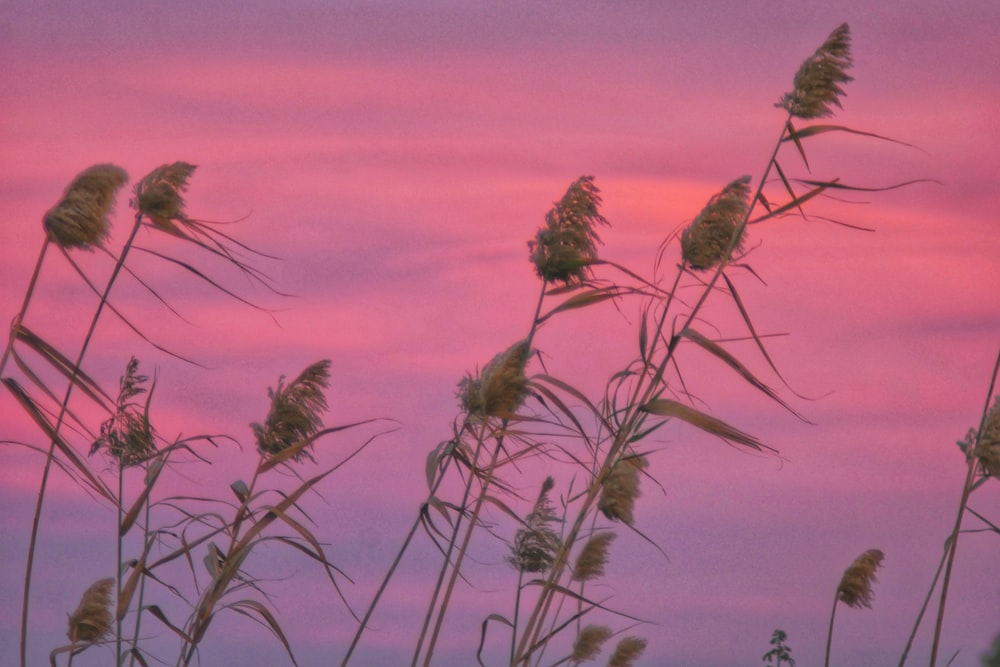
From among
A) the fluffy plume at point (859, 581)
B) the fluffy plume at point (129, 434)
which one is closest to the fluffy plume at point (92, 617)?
the fluffy plume at point (129, 434)

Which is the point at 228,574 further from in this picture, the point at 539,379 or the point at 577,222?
the point at 577,222

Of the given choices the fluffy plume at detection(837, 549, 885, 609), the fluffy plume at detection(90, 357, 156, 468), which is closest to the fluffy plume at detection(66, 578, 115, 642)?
the fluffy plume at detection(90, 357, 156, 468)

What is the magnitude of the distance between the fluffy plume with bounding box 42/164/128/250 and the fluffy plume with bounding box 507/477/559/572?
232 centimetres

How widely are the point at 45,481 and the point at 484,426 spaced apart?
132 centimetres

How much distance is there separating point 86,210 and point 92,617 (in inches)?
63.2

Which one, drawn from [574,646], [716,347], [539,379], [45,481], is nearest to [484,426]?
[539,379]

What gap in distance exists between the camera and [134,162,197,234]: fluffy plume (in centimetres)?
389

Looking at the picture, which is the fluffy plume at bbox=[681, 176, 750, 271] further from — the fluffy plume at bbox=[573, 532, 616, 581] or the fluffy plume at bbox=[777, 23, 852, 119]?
the fluffy plume at bbox=[573, 532, 616, 581]

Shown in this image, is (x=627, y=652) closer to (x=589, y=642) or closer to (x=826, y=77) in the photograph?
(x=589, y=642)

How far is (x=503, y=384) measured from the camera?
12.6ft

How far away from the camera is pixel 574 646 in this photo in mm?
6168

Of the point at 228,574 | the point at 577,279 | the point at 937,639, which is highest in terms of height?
the point at 577,279

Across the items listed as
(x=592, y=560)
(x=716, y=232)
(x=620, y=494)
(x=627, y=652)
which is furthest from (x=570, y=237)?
(x=627, y=652)

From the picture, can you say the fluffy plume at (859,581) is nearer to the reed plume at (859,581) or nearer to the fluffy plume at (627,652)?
the reed plume at (859,581)
